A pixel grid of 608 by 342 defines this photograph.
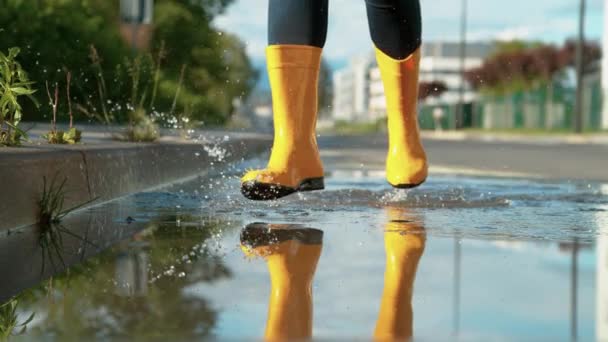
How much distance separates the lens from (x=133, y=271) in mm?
3316

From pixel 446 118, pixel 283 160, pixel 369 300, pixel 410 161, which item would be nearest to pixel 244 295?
pixel 369 300

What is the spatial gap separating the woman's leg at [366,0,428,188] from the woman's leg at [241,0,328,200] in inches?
12.2

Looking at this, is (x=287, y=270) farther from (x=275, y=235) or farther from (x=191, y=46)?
(x=191, y=46)

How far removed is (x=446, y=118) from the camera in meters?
67.4

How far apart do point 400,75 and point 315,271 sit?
222 centimetres

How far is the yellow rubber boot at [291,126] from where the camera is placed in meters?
4.98

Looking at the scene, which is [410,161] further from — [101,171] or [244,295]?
[244,295]

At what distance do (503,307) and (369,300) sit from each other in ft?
1.08

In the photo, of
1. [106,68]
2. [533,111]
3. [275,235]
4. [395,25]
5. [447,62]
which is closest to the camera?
[275,235]

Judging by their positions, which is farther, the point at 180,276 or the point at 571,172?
the point at 571,172

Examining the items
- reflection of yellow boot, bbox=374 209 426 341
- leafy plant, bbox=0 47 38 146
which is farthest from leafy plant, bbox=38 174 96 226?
reflection of yellow boot, bbox=374 209 426 341

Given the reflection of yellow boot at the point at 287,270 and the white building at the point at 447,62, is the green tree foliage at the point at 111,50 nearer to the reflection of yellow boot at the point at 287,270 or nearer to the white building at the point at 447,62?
the reflection of yellow boot at the point at 287,270

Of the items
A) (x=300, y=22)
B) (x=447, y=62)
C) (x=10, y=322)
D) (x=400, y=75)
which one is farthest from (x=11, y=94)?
(x=447, y=62)

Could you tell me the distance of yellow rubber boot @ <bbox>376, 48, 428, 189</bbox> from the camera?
5387 millimetres
